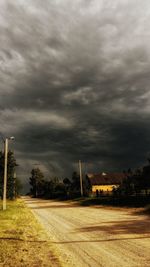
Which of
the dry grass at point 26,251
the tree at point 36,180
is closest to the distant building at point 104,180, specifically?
the tree at point 36,180

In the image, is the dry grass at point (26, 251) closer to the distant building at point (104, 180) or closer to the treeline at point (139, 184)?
the treeline at point (139, 184)

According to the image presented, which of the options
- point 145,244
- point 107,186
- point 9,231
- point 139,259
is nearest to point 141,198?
point 9,231

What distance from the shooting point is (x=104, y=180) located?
9669 centimetres

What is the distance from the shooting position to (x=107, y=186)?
95.8 meters

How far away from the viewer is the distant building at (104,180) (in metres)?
94.0

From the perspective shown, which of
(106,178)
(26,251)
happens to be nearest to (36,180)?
(106,178)

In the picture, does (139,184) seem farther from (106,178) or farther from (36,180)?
(36,180)

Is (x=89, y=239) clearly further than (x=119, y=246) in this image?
Yes

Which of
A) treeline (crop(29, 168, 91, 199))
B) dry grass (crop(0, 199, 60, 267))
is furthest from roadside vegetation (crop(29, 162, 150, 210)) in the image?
dry grass (crop(0, 199, 60, 267))

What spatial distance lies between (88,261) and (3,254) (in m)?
2.78

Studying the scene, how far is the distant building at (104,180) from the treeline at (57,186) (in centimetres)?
Result: 185

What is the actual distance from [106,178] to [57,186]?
19.0 metres

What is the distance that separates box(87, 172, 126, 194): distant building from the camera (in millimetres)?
94000

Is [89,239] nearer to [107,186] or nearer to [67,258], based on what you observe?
[67,258]
